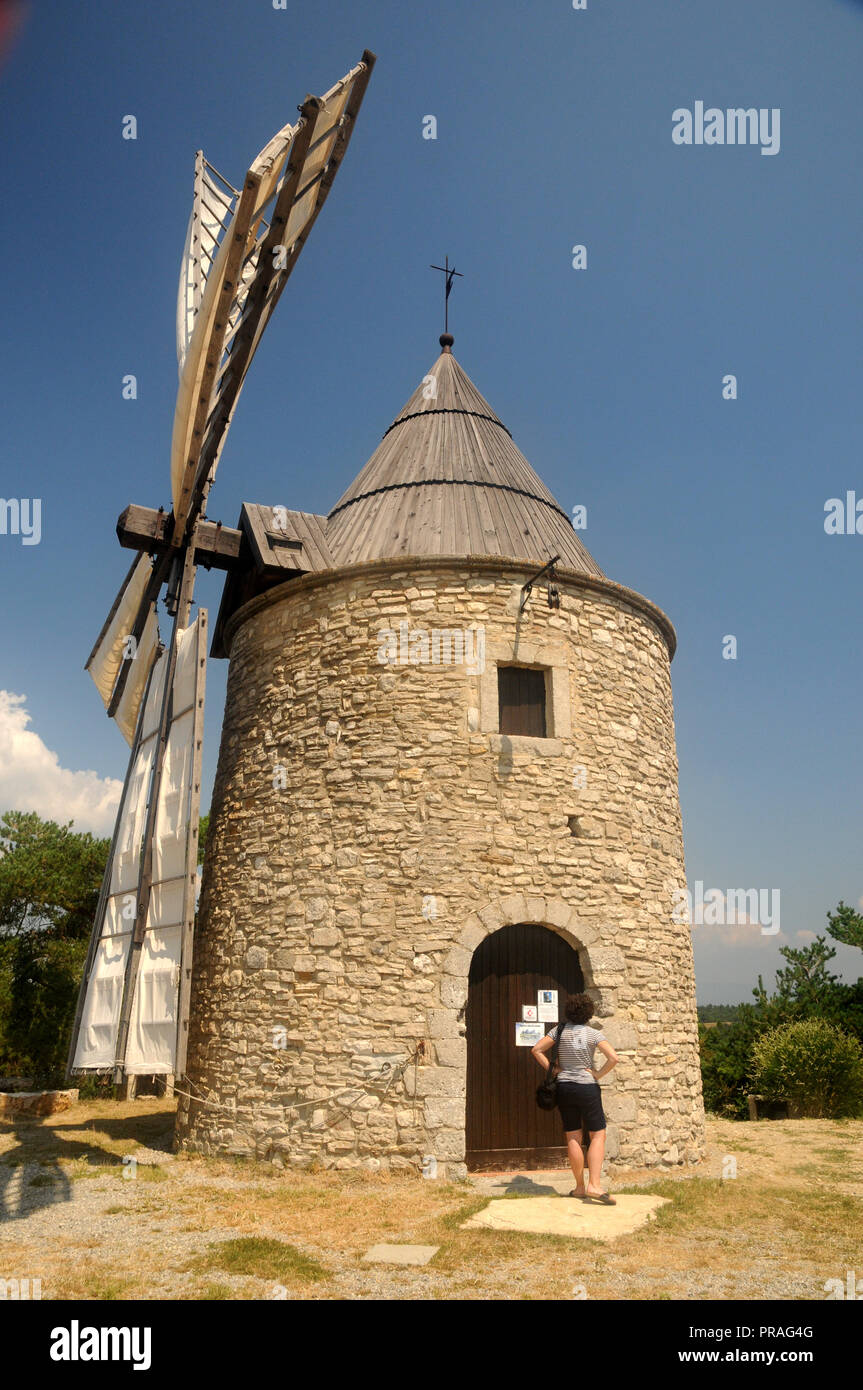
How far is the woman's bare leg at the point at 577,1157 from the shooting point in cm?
684

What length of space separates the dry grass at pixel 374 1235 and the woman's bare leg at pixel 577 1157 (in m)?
0.72

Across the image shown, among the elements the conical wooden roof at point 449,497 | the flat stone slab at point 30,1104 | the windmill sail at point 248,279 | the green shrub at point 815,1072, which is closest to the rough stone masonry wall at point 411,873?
the conical wooden roof at point 449,497

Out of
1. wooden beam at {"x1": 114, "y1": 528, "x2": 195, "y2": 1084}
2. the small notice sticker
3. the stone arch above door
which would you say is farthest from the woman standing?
wooden beam at {"x1": 114, "y1": 528, "x2": 195, "y2": 1084}

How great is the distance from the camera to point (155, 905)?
874 cm

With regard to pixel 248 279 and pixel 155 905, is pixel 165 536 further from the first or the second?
pixel 155 905

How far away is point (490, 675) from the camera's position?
9.21 m

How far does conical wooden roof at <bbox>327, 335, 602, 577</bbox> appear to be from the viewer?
34.9 ft

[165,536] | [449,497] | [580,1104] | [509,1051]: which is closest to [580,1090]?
[580,1104]

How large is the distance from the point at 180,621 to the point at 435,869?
435cm

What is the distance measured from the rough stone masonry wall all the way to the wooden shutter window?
0.25m

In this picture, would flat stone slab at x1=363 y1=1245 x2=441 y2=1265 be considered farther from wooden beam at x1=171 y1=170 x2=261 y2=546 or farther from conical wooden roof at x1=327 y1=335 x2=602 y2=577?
wooden beam at x1=171 y1=170 x2=261 y2=546

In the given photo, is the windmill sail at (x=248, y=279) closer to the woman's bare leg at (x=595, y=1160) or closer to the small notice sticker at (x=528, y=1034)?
the small notice sticker at (x=528, y=1034)
